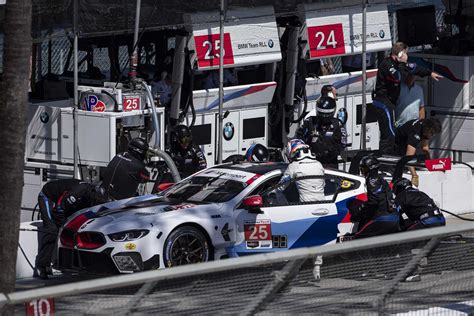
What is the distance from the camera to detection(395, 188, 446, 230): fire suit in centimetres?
1389

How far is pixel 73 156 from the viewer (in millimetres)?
18047

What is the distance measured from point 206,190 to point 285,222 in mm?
969

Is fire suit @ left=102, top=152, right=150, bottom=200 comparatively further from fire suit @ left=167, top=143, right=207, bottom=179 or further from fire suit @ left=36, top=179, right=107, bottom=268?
fire suit @ left=167, top=143, right=207, bottom=179

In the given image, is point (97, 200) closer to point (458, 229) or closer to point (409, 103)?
point (409, 103)

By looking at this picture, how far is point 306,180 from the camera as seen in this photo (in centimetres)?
1452

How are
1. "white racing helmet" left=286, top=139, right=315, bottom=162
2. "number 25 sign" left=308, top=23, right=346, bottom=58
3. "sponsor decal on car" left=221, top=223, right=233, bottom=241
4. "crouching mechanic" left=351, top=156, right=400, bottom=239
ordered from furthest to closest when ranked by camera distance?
1. "number 25 sign" left=308, top=23, right=346, bottom=58
2. "white racing helmet" left=286, top=139, right=315, bottom=162
3. "sponsor decal on car" left=221, top=223, right=233, bottom=241
4. "crouching mechanic" left=351, top=156, right=400, bottom=239

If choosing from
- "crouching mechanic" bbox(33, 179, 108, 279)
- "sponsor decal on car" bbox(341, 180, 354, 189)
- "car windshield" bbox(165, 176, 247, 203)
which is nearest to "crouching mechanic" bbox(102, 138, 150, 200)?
"crouching mechanic" bbox(33, 179, 108, 279)

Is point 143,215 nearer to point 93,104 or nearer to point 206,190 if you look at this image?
point 206,190

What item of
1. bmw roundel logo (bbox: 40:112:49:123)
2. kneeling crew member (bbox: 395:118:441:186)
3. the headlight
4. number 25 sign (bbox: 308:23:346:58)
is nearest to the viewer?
the headlight

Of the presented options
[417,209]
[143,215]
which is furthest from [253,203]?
Answer: [417,209]

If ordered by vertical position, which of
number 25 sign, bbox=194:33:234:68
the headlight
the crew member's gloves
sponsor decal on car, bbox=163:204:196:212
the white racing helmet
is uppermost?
number 25 sign, bbox=194:33:234:68

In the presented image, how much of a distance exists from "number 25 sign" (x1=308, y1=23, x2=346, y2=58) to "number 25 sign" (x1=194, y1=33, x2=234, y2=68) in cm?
180

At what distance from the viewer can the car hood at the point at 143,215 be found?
13.8 metres

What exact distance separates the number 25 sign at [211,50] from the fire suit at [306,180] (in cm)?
535
